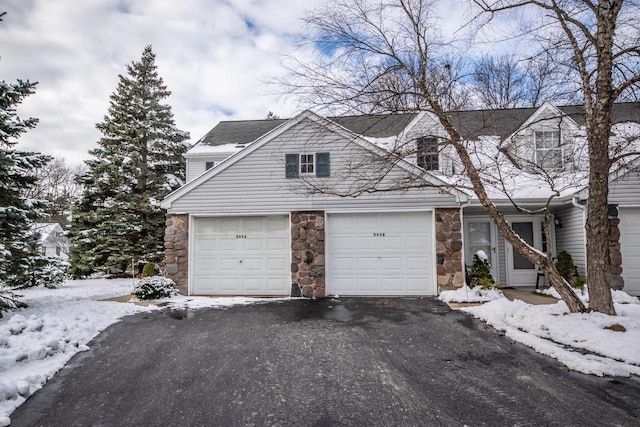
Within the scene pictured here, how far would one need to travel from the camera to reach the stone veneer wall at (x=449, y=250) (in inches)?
346

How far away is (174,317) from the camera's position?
691cm

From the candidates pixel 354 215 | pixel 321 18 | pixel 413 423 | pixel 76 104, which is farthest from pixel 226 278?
pixel 76 104

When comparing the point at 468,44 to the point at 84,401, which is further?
the point at 468,44

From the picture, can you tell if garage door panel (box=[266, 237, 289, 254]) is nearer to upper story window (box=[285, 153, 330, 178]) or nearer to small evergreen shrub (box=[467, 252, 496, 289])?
upper story window (box=[285, 153, 330, 178])

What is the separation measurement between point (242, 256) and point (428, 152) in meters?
5.50

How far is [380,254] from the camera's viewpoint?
29.9 feet

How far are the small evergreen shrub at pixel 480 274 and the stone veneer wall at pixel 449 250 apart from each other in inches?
15.4

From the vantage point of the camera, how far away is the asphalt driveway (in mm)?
3068

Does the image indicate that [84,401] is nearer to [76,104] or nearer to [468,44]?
[468,44]

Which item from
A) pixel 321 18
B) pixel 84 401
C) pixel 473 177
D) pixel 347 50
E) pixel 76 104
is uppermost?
pixel 76 104

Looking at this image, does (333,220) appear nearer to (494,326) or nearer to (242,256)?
(242,256)

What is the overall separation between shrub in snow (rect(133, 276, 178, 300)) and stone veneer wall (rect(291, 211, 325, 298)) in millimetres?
3147

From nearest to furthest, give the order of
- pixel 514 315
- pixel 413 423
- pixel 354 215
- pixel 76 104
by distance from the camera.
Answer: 1. pixel 413 423
2. pixel 514 315
3. pixel 354 215
4. pixel 76 104

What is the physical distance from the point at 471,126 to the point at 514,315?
25.3 feet
